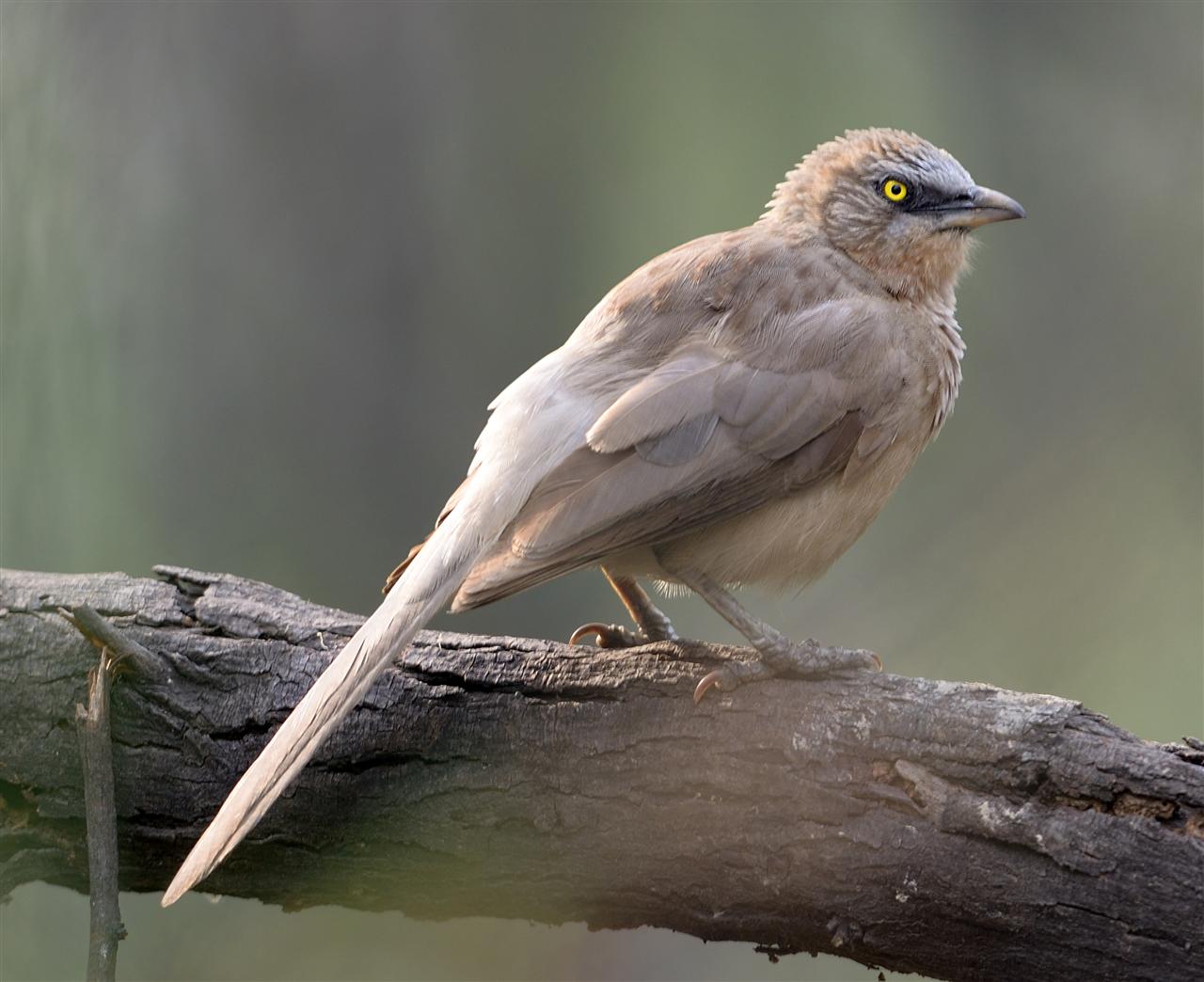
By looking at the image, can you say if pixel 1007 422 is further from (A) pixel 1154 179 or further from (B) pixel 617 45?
(B) pixel 617 45

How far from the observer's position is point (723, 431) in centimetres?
274

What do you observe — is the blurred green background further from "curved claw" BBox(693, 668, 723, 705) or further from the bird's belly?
"curved claw" BBox(693, 668, 723, 705)

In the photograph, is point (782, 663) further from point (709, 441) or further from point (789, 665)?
point (709, 441)

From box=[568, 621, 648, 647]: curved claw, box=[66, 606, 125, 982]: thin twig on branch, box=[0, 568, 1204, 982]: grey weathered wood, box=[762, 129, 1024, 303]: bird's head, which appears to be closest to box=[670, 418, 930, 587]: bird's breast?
box=[0, 568, 1204, 982]: grey weathered wood

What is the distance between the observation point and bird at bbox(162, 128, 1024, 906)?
250 centimetres

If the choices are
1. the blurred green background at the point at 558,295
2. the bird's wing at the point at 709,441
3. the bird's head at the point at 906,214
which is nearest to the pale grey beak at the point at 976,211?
the bird's head at the point at 906,214

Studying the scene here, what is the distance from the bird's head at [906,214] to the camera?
331 centimetres

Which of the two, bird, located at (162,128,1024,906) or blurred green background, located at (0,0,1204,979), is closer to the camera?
bird, located at (162,128,1024,906)

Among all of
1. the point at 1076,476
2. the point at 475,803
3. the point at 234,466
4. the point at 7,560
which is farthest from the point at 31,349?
the point at 1076,476

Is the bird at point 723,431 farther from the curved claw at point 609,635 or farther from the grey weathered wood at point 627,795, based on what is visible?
the grey weathered wood at point 627,795

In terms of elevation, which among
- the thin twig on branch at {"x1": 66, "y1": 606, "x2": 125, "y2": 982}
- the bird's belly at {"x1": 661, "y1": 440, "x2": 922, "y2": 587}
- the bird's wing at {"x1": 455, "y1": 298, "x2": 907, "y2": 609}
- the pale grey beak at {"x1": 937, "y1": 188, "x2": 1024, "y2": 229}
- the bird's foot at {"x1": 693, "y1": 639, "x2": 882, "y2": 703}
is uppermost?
the pale grey beak at {"x1": 937, "y1": 188, "x2": 1024, "y2": 229}

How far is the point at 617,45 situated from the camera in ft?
15.2

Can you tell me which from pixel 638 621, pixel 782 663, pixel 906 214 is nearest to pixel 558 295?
pixel 906 214

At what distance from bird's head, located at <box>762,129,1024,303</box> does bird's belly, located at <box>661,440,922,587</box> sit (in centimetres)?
56
